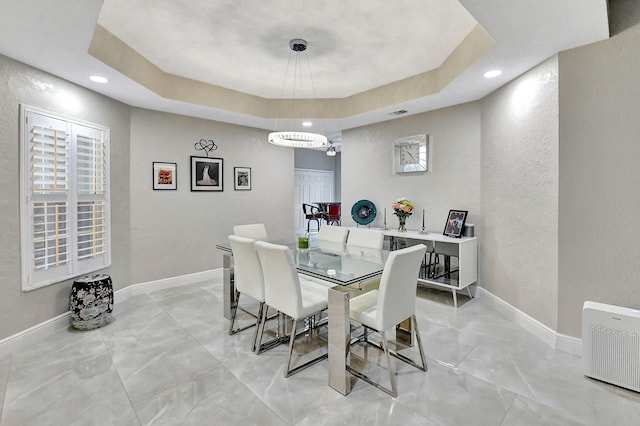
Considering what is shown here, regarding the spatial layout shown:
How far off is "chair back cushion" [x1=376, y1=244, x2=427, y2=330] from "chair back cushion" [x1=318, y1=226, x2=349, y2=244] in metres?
1.52

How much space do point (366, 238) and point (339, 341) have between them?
1.55 m

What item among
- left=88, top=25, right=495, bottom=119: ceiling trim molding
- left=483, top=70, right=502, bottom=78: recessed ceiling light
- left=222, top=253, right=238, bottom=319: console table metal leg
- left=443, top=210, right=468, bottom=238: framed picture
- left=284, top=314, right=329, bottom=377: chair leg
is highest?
left=88, top=25, right=495, bottom=119: ceiling trim molding

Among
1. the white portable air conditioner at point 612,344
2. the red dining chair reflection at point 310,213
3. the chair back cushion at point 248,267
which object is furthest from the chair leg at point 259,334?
the red dining chair reflection at point 310,213

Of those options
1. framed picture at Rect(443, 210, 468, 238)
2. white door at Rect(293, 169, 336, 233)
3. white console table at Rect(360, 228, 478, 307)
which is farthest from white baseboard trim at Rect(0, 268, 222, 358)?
white door at Rect(293, 169, 336, 233)

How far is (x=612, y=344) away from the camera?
7.02 feet

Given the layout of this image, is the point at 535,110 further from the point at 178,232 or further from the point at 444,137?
the point at 178,232

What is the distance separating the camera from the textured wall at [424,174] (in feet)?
13.2

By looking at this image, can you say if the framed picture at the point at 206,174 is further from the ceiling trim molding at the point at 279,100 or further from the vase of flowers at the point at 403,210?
the vase of flowers at the point at 403,210

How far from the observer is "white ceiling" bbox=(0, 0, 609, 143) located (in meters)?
2.05

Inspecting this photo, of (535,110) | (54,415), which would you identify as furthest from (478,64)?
(54,415)

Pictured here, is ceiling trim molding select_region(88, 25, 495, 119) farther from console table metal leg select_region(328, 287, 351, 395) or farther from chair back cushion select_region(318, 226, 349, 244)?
console table metal leg select_region(328, 287, 351, 395)

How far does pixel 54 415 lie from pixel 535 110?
4.36 metres

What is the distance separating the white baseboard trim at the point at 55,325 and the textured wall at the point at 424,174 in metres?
3.05

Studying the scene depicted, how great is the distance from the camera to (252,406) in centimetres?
194
